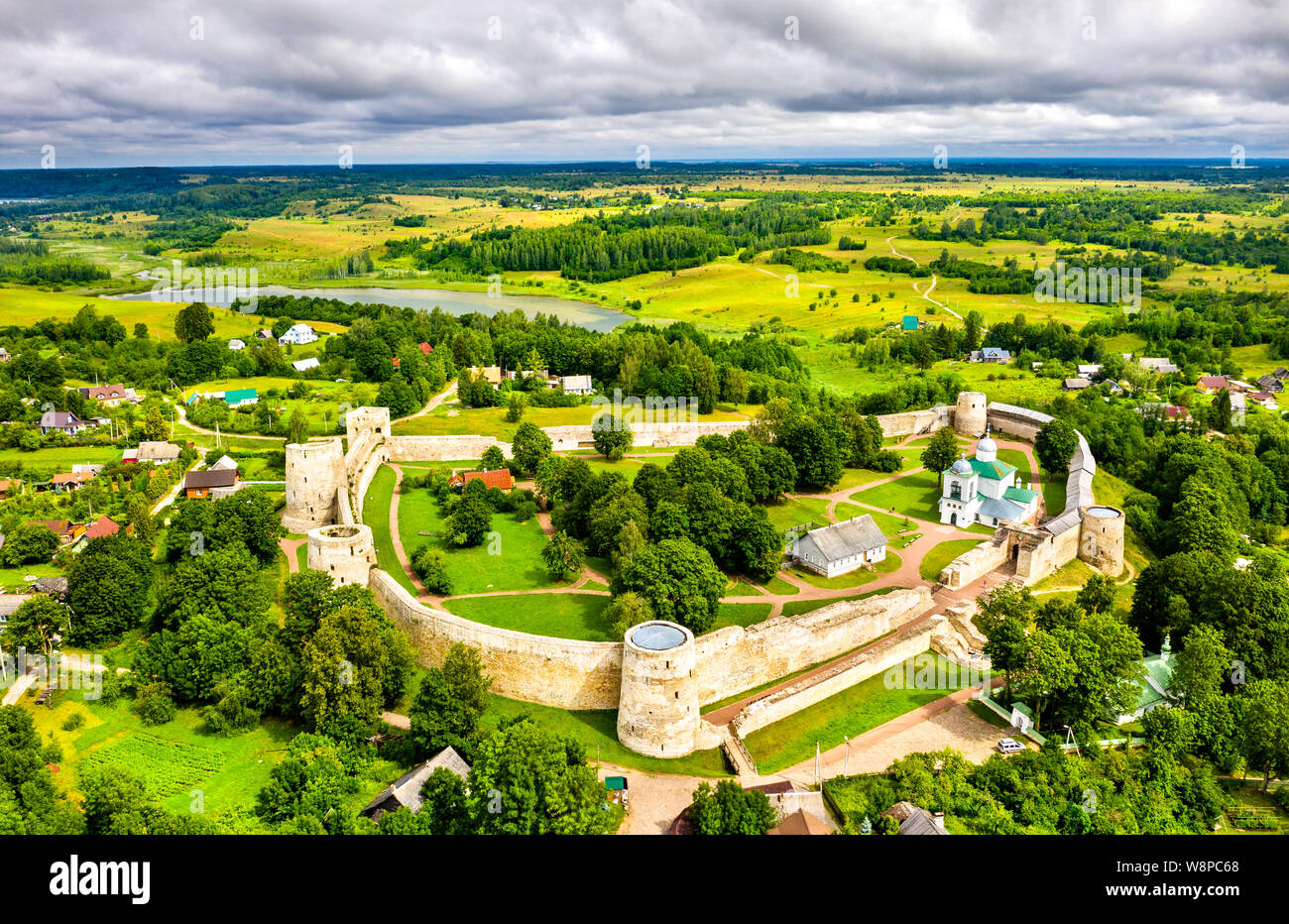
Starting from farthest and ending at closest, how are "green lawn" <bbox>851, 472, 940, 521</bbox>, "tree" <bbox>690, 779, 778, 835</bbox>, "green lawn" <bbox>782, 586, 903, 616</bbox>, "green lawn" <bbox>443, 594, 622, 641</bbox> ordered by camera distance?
"green lawn" <bbox>851, 472, 940, 521</bbox>
"green lawn" <bbox>782, 586, 903, 616</bbox>
"green lawn" <bbox>443, 594, 622, 641</bbox>
"tree" <bbox>690, 779, 778, 835</bbox>

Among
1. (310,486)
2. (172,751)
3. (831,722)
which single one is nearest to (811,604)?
(831,722)

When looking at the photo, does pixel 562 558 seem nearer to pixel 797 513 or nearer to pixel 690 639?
pixel 690 639

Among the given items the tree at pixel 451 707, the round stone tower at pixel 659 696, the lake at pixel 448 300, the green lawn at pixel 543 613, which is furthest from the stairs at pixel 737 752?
the lake at pixel 448 300

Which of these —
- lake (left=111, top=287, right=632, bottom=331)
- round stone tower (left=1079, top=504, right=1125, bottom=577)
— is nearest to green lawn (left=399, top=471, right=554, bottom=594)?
round stone tower (left=1079, top=504, right=1125, bottom=577)

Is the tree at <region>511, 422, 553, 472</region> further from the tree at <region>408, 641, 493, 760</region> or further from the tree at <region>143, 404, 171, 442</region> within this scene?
the tree at <region>408, 641, 493, 760</region>
